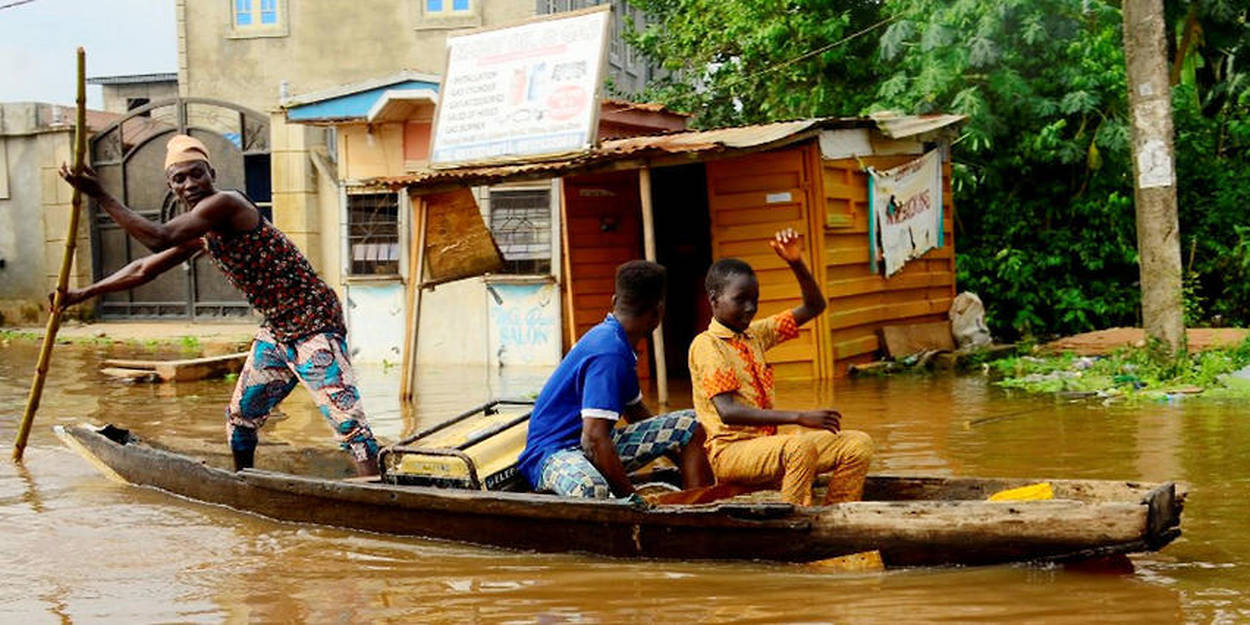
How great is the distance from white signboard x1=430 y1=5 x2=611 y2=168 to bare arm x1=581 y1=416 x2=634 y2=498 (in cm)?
598

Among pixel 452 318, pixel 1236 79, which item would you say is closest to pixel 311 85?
pixel 452 318

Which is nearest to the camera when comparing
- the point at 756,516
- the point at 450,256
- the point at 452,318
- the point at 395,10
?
the point at 756,516

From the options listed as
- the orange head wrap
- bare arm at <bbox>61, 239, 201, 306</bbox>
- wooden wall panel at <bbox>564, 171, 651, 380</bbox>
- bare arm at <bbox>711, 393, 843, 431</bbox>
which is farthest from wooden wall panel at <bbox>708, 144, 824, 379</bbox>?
bare arm at <bbox>711, 393, 843, 431</bbox>

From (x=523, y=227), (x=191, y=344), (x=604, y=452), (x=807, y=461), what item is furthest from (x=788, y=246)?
(x=191, y=344)

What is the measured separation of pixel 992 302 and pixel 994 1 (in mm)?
3277

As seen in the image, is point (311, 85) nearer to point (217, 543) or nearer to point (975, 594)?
point (217, 543)

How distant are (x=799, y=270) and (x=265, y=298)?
2654 millimetres

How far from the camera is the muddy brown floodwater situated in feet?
15.8

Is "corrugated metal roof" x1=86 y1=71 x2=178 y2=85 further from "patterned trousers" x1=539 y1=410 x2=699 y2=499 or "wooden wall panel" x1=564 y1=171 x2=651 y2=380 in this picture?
"patterned trousers" x1=539 y1=410 x2=699 y2=499

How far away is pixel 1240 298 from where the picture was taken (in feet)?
47.2

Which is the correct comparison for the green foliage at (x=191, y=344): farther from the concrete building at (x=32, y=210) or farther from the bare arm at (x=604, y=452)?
the bare arm at (x=604, y=452)

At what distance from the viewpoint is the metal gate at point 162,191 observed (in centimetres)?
1816

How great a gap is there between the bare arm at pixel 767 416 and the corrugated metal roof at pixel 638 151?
5347 millimetres

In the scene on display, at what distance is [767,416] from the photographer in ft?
17.7
